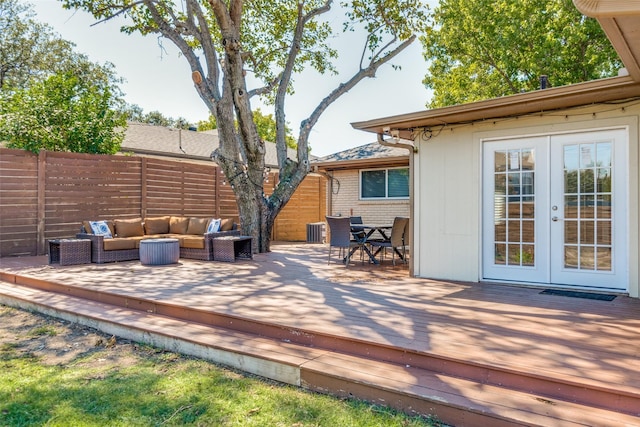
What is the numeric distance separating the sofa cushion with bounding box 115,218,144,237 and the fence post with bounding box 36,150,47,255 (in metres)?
1.58

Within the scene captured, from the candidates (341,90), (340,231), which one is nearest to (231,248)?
(340,231)

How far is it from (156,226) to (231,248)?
219 cm

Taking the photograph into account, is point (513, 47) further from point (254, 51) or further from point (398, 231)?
point (398, 231)

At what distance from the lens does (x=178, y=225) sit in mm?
9594

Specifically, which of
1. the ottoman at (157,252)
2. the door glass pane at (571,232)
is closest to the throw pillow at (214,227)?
the ottoman at (157,252)

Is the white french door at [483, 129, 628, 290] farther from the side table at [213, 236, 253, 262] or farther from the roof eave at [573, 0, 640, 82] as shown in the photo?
the side table at [213, 236, 253, 262]

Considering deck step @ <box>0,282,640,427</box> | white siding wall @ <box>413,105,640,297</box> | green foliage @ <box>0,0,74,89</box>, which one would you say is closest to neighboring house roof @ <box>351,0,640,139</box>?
white siding wall @ <box>413,105,640,297</box>

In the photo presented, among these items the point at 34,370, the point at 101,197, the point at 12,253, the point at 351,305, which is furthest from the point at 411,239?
the point at 12,253

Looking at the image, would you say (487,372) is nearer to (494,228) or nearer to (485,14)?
(494,228)

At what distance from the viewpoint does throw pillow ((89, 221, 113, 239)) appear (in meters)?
8.23

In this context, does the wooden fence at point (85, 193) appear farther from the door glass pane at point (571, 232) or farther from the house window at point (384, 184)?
the door glass pane at point (571, 232)

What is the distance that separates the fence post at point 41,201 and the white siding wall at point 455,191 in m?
7.59

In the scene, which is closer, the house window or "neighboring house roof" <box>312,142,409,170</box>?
"neighboring house roof" <box>312,142,409,170</box>

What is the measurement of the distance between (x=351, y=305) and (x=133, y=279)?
11.4 ft
